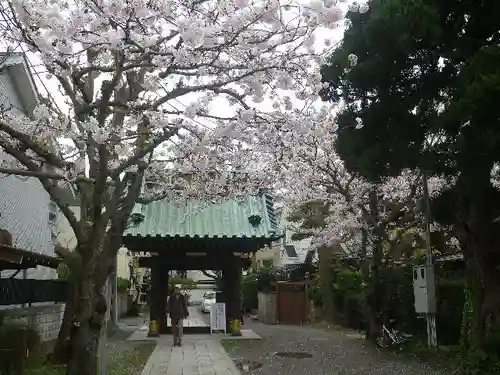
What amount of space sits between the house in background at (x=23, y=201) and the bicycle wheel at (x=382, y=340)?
8.77 m

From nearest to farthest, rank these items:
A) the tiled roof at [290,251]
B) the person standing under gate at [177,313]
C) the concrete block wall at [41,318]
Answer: the concrete block wall at [41,318], the person standing under gate at [177,313], the tiled roof at [290,251]

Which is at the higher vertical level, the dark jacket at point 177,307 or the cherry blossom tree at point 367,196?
the cherry blossom tree at point 367,196

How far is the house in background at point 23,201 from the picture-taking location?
40.8 ft

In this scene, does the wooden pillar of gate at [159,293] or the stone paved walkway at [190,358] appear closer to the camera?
the stone paved walkway at [190,358]

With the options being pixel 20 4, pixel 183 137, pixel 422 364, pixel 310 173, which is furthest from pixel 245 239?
pixel 20 4

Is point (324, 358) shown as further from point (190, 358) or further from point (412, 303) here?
point (190, 358)

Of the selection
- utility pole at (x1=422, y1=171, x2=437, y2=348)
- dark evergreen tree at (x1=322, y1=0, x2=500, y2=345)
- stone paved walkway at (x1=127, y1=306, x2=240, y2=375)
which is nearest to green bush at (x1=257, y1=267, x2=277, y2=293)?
stone paved walkway at (x1=127, y1=306, x2=240, y2=375)

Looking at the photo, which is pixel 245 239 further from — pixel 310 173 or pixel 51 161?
pixel 51 161

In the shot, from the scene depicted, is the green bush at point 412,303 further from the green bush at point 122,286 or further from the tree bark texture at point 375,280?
the green bush at point 122,286

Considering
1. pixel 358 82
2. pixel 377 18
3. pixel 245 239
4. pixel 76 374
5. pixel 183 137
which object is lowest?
pixel 76 374

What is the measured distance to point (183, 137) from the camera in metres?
7.95

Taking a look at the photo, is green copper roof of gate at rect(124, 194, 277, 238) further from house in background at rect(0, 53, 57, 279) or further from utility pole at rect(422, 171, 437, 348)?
utility pole at rect(422, 171, 437, 348)

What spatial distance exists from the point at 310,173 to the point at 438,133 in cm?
796

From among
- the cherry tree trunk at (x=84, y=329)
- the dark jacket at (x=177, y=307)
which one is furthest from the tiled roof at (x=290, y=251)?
the cherry tree trunk at (x=84, y=329)
